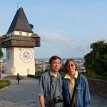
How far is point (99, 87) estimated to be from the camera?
18.3m

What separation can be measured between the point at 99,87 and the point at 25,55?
164ft

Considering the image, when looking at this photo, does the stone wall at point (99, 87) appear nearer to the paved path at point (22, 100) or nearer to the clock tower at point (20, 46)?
the paved path at point (22, 100)

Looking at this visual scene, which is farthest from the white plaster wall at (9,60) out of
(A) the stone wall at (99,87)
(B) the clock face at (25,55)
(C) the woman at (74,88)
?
(C) the woman at (74,88)

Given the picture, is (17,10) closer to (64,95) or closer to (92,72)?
(92,72)

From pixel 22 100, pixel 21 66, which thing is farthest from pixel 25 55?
pixel 22 100

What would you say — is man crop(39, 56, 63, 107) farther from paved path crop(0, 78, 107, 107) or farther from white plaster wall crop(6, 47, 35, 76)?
white plaster wall crop(6, 47, 35, 76)

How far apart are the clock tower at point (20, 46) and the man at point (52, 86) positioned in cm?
6098

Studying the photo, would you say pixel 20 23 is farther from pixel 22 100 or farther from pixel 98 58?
pixel 22 100

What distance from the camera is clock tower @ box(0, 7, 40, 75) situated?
221 feet

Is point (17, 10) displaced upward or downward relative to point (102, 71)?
upward

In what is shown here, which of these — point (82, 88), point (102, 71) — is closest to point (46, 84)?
point (82, 88)

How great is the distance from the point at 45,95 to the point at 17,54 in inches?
2479

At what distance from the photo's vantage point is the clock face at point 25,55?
68375 millimetres

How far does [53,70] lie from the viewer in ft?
18.4
